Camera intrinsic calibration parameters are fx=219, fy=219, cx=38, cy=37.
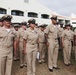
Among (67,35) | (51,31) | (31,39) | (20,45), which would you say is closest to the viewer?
(31,39)

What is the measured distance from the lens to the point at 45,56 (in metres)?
8.96

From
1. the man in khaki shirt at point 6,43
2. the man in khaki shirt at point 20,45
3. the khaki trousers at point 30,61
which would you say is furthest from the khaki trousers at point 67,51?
the man in khaki shirt at point 6,43

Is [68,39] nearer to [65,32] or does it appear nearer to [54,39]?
[65,32]

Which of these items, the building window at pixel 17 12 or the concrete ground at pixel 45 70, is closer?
the concrete ground at pixel 45 70

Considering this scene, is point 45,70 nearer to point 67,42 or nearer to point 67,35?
point 67,42

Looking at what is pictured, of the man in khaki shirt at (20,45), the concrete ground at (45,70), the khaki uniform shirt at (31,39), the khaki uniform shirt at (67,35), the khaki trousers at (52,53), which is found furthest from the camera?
the khaki uniform shirt at (67,35)

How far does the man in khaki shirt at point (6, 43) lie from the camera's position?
5.89 metres

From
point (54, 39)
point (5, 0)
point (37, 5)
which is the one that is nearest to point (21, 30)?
point (54, 39)

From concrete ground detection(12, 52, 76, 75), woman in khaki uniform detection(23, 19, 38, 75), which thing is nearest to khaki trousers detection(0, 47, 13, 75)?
woman in khaki uniform detection(23, 19, 38, 75)

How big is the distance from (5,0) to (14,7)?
87.7 inches

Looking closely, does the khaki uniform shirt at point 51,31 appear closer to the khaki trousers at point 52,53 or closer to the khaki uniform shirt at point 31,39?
the khaki trousers at point 52,53

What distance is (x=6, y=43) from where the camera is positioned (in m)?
5.93

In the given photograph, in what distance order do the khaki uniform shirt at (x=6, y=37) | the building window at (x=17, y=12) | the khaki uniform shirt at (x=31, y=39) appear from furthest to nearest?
the building window at (x=17, y=12)
the khaki uniform shirt at (x=31, y=39)
the khaki uniform shirt at (x=6, y=37)

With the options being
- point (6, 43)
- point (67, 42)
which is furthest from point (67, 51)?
point (6, 43)
